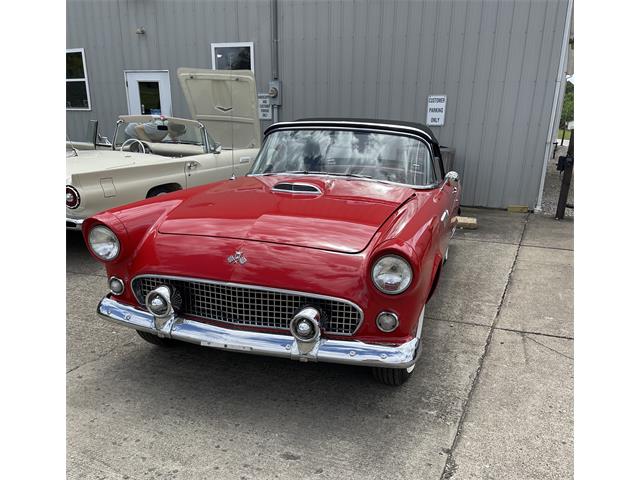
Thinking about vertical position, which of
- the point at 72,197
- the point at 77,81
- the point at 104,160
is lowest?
the point at 72,197

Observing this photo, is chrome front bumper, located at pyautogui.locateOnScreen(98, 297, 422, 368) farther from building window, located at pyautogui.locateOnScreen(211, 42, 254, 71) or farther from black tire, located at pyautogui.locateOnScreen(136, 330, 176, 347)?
building window, located at pyautogui.locateOnScreen(211, 42, 254, 71)

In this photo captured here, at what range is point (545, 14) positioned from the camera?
22.6ft

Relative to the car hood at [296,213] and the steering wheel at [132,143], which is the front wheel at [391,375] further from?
the steering wheel at [132,143]

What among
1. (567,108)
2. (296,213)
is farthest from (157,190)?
(567,108)

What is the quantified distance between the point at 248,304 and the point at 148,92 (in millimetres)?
8882

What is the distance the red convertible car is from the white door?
7424 millimetres

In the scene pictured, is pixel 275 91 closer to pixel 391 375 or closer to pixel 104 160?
pixel 104 160

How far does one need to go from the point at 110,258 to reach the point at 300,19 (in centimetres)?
685

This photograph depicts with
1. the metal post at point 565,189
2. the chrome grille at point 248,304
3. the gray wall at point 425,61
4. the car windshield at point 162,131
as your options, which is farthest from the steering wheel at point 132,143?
the metal post at point 565,189

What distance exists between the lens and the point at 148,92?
9.87 meters

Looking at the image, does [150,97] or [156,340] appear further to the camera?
[150,97]

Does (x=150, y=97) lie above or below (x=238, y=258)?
above

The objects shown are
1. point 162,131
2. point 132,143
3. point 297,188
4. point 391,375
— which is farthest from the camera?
point 162,131

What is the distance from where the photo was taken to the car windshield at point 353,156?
11.7ft
